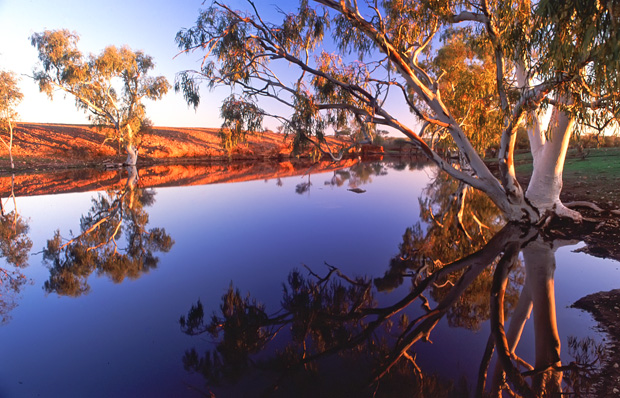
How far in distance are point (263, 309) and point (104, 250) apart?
14.0 feet

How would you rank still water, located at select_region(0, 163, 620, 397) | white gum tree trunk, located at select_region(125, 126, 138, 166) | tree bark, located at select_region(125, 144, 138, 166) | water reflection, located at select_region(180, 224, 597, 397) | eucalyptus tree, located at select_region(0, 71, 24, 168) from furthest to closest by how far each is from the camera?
1. tree bark, located at select_region(125, 144, 138, 166)
2. white gum tree trunk, located at select_region(125, 126, 138, 166)
3. eucalyptus tree, located at select_region(0, 71, 24, 168)
4. still water, located at select_region(0, 163, 620, 397)
5. water reflection, located at select_region(180, 224, 597, 397)

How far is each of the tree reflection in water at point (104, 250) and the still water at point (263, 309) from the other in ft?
0.14

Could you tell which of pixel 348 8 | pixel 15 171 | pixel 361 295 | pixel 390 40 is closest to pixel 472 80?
pixel 390 40

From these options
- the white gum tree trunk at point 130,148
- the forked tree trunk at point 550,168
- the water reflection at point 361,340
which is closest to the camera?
the water reflection at point 361,340

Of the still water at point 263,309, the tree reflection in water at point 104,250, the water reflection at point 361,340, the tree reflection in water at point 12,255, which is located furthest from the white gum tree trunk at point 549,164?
the tree reflection in water at point 12,255

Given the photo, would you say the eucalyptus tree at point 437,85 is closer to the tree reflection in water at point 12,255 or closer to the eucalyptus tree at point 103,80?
the tree reflection in water at point 12,255

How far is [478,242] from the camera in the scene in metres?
6.50

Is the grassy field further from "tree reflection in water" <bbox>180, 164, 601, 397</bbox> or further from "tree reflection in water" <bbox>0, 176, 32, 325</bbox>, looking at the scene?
"tree reflection in water" <bbox>0, 176, 32, 325</bbox>

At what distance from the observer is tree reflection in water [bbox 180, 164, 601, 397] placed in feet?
8.14

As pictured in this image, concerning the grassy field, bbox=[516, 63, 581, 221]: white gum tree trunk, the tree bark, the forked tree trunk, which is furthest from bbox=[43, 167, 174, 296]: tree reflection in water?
the tree bark

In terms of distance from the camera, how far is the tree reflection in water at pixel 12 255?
13.6 ft

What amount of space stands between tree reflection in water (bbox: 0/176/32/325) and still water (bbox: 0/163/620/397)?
55mm

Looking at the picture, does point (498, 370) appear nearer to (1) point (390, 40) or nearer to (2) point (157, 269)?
(2) point (157, 269)

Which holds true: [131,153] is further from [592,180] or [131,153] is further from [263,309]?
[592,180]
